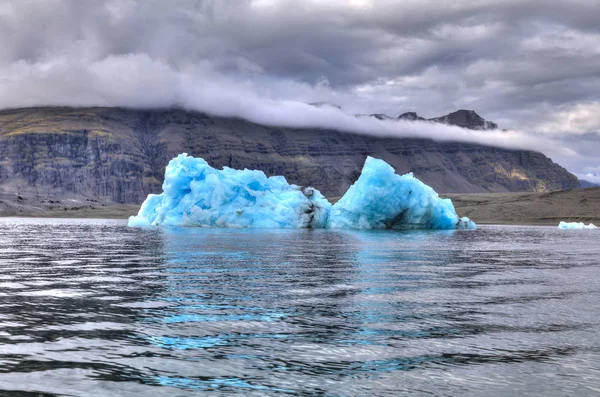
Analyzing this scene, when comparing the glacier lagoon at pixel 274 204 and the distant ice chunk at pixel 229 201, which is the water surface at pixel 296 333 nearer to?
the glacier lagoon at pixel 274 204

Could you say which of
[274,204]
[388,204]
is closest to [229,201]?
[274,204]

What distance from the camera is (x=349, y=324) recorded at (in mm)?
11086

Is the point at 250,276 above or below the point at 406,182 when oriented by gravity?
below

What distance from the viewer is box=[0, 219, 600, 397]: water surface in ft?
23.9

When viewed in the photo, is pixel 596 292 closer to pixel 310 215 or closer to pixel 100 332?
pixel 100 332

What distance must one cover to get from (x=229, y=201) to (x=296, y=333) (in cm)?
5831

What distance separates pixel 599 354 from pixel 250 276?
12.3 m

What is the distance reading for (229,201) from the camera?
222ft

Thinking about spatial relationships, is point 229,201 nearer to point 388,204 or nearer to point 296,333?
point 388,204

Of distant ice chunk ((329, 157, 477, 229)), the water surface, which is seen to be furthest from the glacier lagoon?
the water surface

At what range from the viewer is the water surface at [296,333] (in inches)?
286

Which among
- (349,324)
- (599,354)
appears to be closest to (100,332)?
(349,324)

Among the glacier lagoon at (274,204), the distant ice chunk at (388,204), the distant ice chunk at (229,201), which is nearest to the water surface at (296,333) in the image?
the distant ice chunk at (388,204)

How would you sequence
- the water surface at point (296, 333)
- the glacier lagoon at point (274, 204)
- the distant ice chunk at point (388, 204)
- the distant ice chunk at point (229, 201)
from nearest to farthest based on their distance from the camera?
the water surface at point (296, 333) → the distant ice chunk at point (388, 204) → the glacier lagoon at point (274, 204) → the distant ice chunk at point (229, 201)
